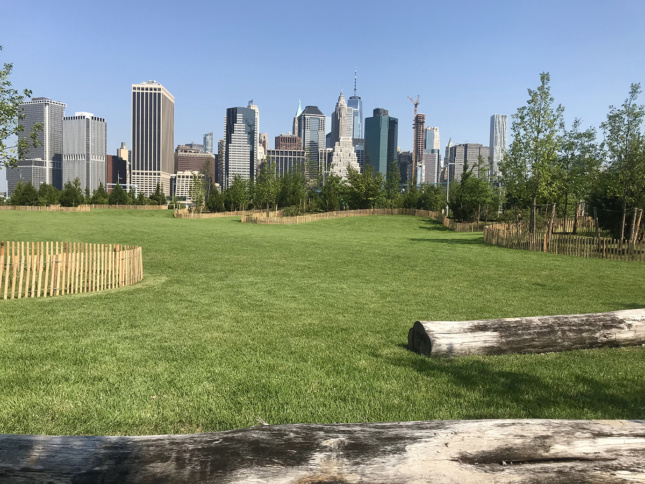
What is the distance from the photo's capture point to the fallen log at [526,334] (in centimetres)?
722

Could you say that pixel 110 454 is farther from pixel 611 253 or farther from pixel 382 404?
pixel 611 253

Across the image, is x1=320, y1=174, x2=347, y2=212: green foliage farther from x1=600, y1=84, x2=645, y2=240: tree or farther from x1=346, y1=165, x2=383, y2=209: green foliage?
x1=600, y1=84, x2=645, y2=240: tree

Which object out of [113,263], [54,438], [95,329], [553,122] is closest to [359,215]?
[553,122]

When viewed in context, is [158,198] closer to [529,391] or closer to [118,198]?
[118,198]

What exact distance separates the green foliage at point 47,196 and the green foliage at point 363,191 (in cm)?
5243

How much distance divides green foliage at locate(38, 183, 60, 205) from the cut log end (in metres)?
89.1

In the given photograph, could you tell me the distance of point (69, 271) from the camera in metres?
12.5

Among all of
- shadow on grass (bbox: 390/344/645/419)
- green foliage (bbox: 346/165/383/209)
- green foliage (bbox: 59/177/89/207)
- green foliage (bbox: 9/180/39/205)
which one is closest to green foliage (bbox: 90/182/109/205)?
green foliage (bbox: 59/177/89/207)

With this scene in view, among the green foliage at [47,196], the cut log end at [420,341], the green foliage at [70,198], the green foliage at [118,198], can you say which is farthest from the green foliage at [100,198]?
the cut log end at [420,341]

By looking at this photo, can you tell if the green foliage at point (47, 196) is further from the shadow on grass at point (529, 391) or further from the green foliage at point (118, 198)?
the shadow on grass at point (529, 391)

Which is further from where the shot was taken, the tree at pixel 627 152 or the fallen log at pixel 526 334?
the tree at pixel 627 152

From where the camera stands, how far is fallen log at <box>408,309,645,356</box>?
722 cm

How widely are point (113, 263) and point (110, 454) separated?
11885 millimetres

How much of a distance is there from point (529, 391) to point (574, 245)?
21692 millimetres
